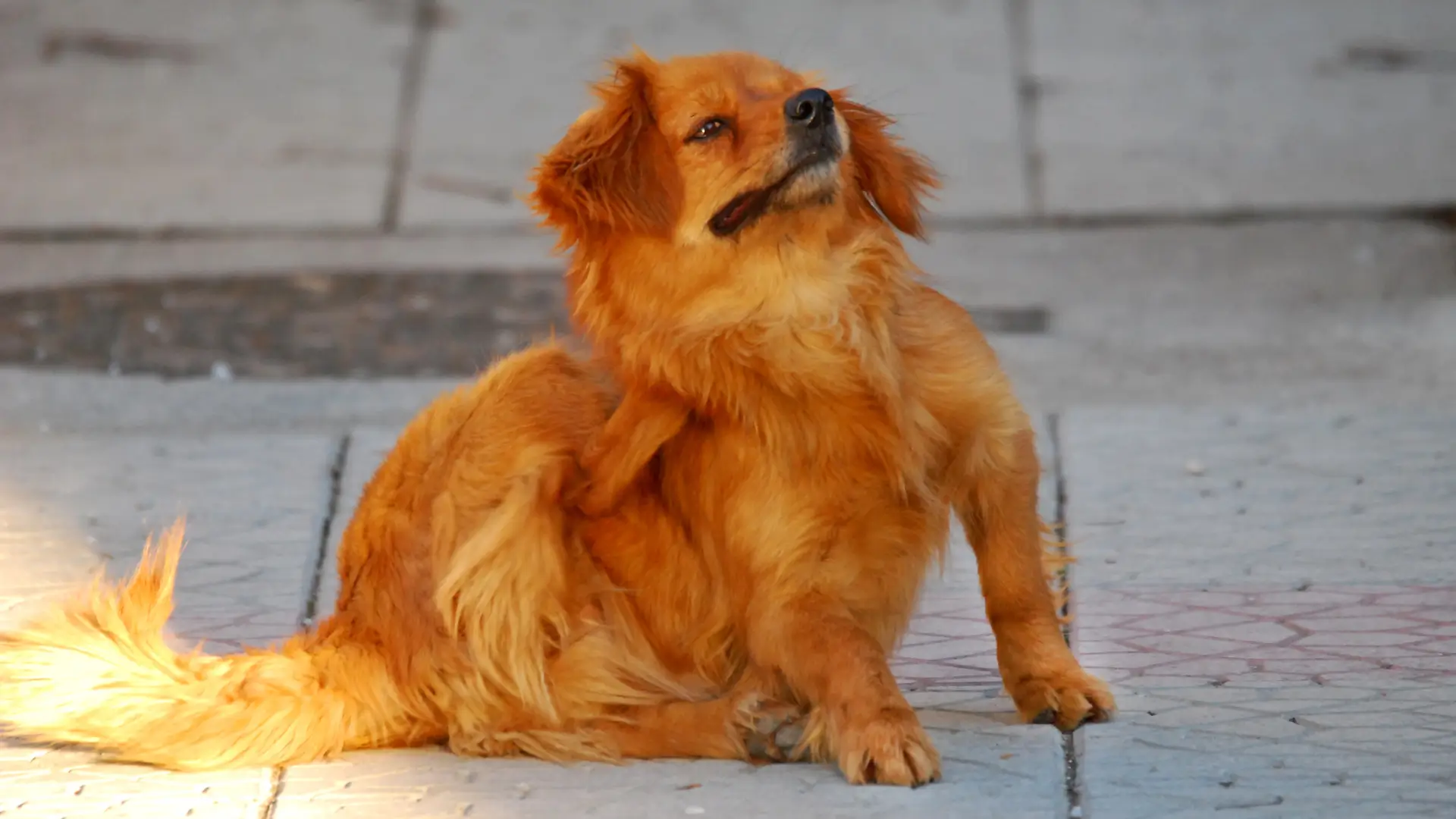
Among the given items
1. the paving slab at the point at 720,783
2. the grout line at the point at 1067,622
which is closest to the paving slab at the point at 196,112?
the grout line at the point at 1067,622

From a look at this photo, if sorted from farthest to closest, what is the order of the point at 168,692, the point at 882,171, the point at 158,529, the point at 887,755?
the point at 158,529
the point at 882,171
the point at 168,692
the point at 887,755

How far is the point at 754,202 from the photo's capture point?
3.72m

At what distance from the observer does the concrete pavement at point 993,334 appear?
3.65 meters

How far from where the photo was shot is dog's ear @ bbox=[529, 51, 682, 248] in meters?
3.74

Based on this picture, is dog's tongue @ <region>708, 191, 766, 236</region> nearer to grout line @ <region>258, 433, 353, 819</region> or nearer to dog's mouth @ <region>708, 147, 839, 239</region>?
dog's mouth @ <region>708, 147, 839, 239</region>

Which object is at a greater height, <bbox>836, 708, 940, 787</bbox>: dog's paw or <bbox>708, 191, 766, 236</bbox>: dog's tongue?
<bbox>708, 191, 766, 236</bbox>: dog's tongue

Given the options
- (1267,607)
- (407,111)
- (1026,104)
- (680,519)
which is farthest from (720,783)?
(407,111)

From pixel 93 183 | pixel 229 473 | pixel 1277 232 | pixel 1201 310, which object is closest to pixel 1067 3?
pixel 1277 232

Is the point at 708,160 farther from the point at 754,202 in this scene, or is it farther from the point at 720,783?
the point at 720,783

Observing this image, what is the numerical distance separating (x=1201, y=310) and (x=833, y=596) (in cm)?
299

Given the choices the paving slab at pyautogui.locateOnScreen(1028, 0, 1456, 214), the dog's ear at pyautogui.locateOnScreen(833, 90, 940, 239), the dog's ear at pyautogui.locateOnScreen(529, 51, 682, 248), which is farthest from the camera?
the paving slab at pyautogui.locateOnScreen(1028, 0, 1456, 214)

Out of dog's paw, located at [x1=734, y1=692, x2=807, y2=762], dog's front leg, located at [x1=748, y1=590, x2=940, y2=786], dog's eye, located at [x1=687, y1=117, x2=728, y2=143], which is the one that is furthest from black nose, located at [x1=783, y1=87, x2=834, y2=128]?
dog's paw, located at [x1=734, y1=692, x2=807, y2=762]

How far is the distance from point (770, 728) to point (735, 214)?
95cm

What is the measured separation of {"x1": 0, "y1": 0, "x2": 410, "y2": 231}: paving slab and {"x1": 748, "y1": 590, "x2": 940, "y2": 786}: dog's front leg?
3908mm
